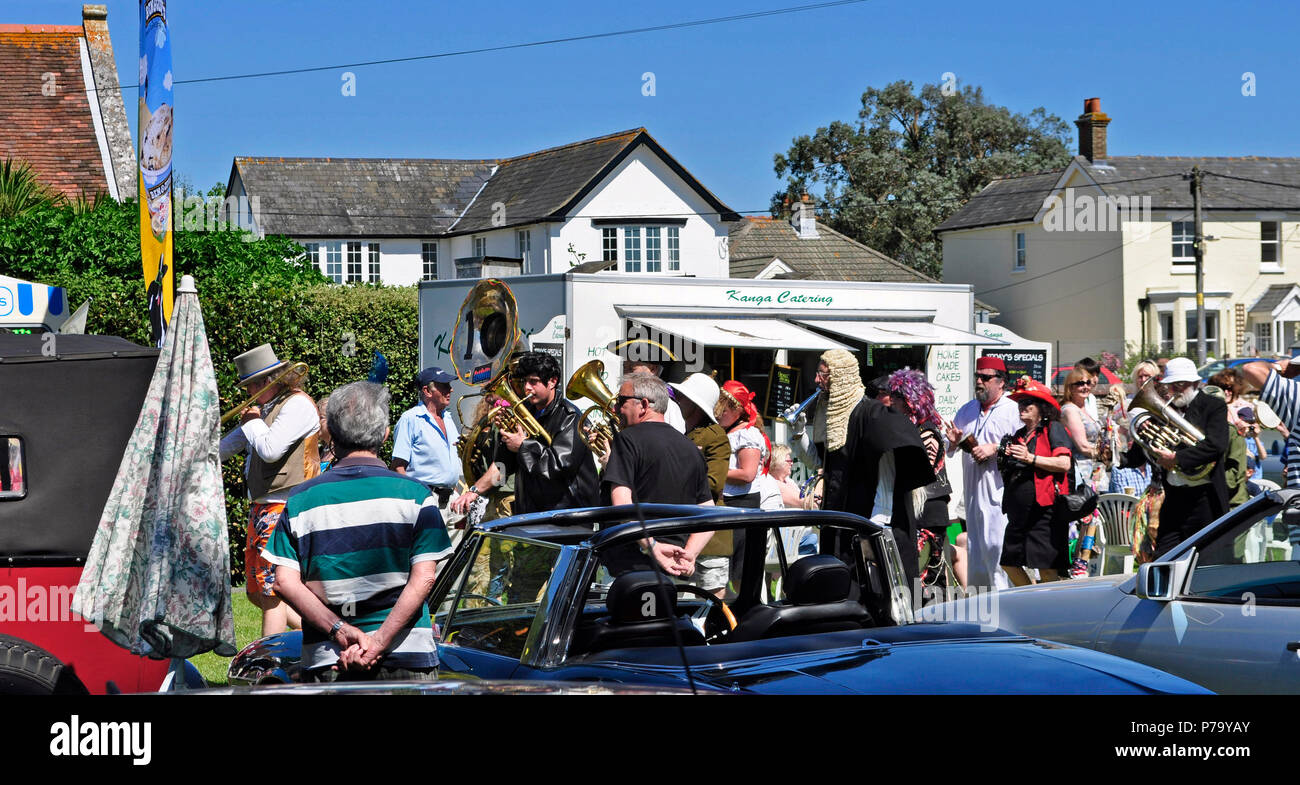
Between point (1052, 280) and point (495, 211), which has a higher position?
point (495, 211)

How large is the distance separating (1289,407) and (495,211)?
34.8 meters

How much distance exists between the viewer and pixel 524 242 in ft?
128

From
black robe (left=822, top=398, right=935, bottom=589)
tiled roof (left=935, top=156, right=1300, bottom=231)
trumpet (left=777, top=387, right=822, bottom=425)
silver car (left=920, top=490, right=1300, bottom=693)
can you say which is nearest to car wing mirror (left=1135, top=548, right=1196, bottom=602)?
silver car (left=920, top=490, right=1300, bottom=693)

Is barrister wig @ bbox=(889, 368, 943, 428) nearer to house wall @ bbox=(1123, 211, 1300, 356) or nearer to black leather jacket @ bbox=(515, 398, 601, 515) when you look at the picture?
black leather jacket @ bbox=(515, 398, 601, 515)

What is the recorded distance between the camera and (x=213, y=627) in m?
4.34

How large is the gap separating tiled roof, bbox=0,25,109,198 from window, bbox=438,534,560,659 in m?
21.5

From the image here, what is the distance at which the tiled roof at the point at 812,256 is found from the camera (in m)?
42.8

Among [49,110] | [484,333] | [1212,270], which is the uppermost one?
[49,110]

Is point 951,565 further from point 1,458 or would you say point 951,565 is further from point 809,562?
point 1,458

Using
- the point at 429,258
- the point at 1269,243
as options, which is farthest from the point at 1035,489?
the point at 1269,243

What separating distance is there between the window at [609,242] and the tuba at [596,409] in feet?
93.5

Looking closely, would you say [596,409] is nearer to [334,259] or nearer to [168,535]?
[168,535]
